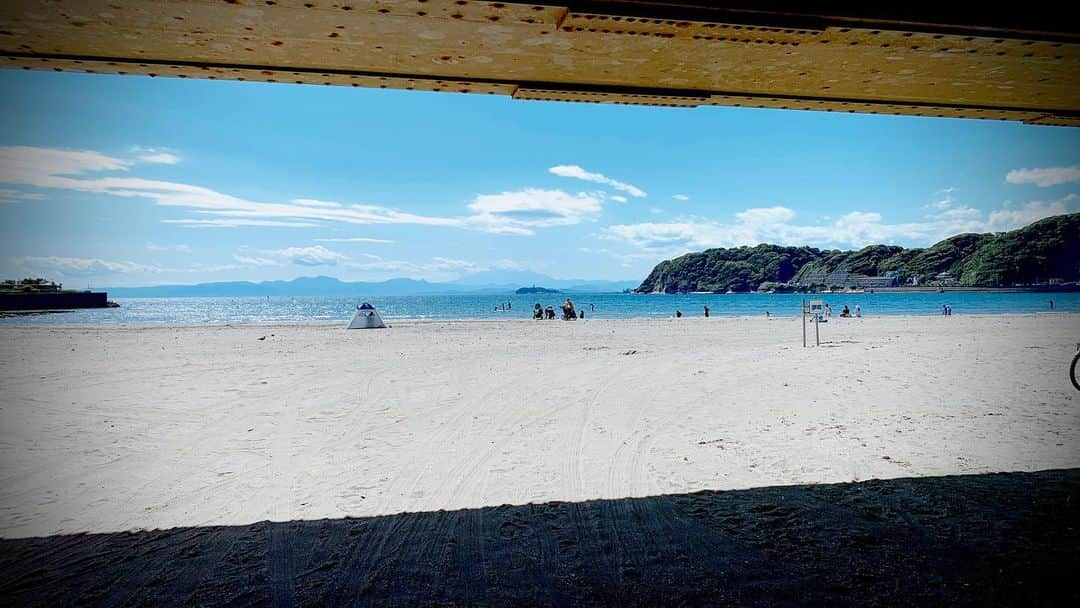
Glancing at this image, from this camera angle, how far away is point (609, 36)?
12.5ft

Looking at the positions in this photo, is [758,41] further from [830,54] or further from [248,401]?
[248,401]

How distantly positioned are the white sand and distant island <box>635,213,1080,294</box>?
→ 85.7 metres

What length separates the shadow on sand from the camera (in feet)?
11.5

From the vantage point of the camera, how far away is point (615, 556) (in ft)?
13.3

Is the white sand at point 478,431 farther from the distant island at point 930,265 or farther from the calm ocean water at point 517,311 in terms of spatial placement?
the distant island at point 930,265

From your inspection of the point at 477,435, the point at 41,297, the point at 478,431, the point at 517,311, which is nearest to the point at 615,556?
the point at 477,435

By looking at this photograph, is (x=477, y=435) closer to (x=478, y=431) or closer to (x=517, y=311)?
(x=478, y=431)

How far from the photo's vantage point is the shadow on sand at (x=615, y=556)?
139 inches

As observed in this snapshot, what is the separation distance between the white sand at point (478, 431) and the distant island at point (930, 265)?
85.7 meters

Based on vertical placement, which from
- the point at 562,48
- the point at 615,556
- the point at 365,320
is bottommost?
the point at 615,556

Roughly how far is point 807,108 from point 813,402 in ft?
17.7

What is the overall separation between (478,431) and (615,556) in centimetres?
395

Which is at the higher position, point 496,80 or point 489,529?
point 496,80

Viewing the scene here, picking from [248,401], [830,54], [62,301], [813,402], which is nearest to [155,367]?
[248,401]
